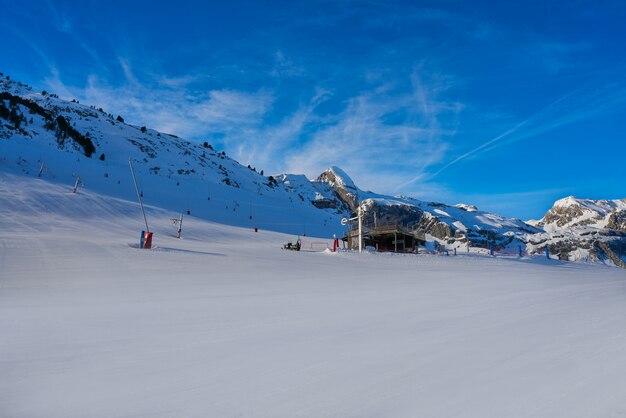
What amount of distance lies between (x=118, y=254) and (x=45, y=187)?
30.5 meters

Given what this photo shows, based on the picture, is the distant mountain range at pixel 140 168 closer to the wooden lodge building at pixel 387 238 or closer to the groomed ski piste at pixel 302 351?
the wooden lodge building at pixel 387 238

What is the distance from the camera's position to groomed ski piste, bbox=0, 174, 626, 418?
338 cm

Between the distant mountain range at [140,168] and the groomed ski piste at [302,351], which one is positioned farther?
the distant mountain range at [140,168]

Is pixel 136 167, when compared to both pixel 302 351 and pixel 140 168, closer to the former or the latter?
pixel 140 168

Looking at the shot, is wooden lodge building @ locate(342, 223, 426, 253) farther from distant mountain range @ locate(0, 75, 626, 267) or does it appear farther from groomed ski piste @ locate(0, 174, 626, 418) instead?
groomed ski piste @ locate(0, 174, 626, 418)

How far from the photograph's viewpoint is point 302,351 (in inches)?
190

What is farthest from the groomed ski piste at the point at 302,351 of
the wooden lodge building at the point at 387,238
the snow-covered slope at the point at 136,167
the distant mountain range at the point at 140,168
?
the snow-covered slope at the point at 136,167

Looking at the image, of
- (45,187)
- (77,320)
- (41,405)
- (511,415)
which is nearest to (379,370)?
(511,415)

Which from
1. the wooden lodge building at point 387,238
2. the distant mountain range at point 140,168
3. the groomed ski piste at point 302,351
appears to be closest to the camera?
the groomed ski piste at point 302,351

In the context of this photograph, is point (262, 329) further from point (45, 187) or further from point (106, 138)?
point (106, 138)

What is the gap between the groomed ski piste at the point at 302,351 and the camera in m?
3.38

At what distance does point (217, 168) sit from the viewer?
3538 inches

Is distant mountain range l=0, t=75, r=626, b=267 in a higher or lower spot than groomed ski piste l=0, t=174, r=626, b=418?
higher

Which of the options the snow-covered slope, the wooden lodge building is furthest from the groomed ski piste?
the snow-covered slope
